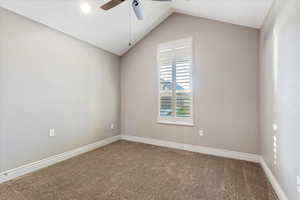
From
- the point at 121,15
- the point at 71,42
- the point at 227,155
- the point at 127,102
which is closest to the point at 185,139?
the point at 227,155

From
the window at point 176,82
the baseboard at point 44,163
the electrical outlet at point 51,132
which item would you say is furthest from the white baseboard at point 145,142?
the window at point 176,82

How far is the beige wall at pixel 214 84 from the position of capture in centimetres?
284

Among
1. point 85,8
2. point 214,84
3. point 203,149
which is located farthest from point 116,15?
point 203,149

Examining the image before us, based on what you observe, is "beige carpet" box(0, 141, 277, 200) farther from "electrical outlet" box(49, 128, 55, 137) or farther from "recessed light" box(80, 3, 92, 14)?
"recessed light" box(80, 3, 92, 14)

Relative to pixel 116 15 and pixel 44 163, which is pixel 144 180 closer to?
pixel 44 163

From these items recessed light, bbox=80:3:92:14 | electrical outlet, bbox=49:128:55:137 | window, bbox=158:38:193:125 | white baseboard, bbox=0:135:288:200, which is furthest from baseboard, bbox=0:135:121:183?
recessed light, bbox=80:3:92:14

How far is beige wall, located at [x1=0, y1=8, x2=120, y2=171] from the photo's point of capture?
86.6 inches

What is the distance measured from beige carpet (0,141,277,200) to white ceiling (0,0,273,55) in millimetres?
2565

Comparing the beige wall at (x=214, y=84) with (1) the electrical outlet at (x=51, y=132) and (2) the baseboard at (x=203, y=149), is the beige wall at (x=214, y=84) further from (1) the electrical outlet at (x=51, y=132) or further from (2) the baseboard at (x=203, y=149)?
(1) the electrical outlet at (x=51, y=132)

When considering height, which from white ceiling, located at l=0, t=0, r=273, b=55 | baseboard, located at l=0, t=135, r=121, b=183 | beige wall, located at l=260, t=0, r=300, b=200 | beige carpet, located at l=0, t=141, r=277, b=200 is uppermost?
white ceiling, located at l=0, t=0, r=273, b=55

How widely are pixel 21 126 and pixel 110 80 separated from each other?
2212 millimetres

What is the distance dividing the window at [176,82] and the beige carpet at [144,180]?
3.31 feet

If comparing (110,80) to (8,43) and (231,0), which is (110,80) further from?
(231,0)

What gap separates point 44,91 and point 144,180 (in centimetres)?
233
